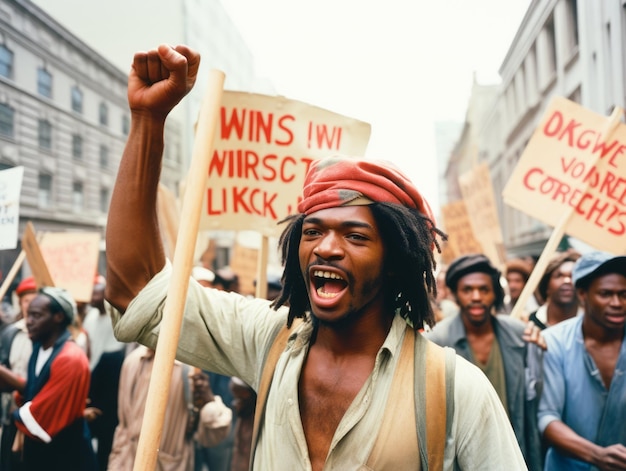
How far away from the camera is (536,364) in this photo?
10.8 ft

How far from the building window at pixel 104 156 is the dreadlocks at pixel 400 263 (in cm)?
1088

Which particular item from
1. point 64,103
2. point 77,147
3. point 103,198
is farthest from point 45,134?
point 103,198

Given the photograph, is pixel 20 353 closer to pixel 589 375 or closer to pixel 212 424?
pixel 212 424

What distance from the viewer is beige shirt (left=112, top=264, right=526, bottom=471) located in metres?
1.52

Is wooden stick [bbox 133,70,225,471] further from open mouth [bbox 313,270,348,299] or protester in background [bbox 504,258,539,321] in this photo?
protester in background [bbox 504,258,539,321]

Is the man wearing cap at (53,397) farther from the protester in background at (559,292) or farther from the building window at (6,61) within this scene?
the building window at (6,61)

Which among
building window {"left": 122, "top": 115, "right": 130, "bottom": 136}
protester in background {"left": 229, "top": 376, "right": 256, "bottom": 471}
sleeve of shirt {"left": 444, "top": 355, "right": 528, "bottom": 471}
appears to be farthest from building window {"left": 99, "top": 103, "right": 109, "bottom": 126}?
sleeve of shirt {"left": 444, "top": 355, "right": 528, "bottom": 471}

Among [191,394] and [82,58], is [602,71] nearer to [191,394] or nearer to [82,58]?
[191,394]

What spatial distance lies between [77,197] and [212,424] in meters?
7.70

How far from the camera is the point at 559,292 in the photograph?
15.6ft

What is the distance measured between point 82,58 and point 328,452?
10712 millimetres

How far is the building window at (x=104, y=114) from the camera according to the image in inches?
488

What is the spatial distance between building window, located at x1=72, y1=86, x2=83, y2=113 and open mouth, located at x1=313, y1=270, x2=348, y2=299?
10328 millimetres

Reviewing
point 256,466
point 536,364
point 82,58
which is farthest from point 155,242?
point 82,58
